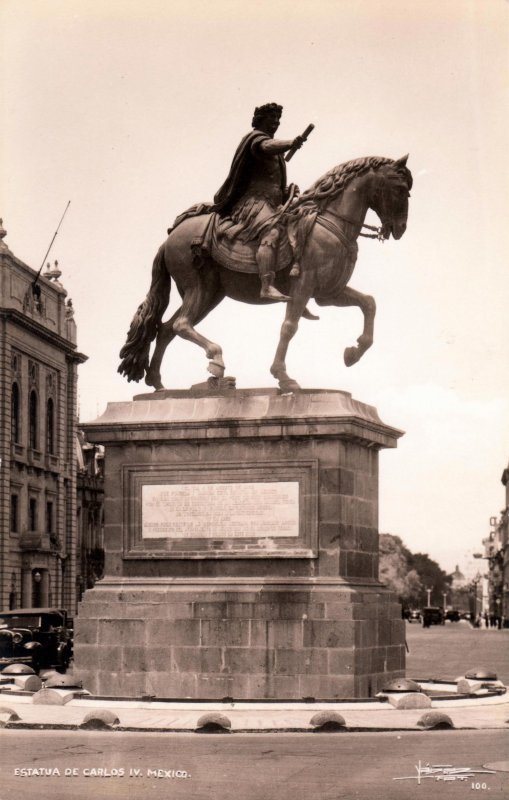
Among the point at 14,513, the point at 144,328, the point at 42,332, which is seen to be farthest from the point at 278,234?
the point at 42,332

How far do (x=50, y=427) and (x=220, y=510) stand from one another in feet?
217

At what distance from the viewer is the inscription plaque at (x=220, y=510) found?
786 inches

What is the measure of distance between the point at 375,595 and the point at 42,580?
62538 millimetres

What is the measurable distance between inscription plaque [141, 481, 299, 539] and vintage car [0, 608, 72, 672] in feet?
37.8

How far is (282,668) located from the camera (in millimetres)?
19266

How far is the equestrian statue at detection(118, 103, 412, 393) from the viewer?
20703 mm

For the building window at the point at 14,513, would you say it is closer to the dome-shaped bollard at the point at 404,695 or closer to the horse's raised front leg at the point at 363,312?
the horse's raised front leg at the point at 363,312

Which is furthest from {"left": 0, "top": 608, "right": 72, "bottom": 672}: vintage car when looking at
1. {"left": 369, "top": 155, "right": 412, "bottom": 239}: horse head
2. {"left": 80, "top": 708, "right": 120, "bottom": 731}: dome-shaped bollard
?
{"left": 80, "top": 708, "right": 120, "bottom": 731}: dome-shaped bollard

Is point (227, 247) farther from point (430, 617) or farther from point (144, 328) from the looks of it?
point (430, 617)

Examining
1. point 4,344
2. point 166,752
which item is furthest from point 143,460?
point 4,344

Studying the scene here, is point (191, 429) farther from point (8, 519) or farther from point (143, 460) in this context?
point (8, 519)

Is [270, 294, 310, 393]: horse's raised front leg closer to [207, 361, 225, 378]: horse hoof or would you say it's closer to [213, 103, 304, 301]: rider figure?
[213, 103, 304, 301]: rider figure
